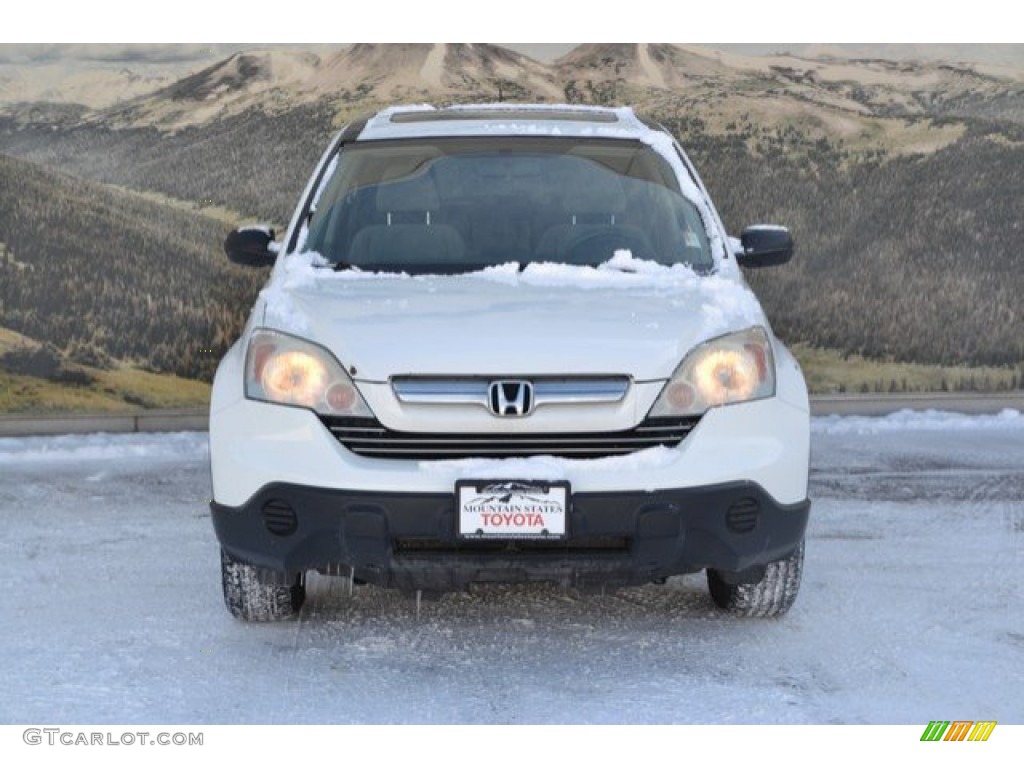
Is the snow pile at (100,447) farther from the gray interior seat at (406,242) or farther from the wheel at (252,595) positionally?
the wheel at (252,595)

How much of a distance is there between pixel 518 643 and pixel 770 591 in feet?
2.66

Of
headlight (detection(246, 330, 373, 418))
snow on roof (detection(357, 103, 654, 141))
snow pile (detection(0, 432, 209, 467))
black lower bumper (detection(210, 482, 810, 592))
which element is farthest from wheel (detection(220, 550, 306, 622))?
snow pile (detection(0, 432, 209, 467))

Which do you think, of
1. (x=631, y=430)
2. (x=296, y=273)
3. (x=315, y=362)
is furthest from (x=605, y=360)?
(x=296, y=273)

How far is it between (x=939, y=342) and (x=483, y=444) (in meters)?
7.29

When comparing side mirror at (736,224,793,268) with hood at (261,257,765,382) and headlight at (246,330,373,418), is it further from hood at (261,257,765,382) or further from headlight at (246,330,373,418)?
headlight at (246,330,373,418)

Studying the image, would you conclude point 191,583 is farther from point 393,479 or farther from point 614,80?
point 614,80

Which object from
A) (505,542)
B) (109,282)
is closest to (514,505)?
(505,542)

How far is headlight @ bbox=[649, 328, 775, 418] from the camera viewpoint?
4.84m

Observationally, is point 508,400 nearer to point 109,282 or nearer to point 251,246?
point 251,246

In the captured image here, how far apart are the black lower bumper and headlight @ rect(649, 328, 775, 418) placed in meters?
0.24

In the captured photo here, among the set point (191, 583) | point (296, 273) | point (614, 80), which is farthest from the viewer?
point (614, 80)

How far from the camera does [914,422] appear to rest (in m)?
11.0

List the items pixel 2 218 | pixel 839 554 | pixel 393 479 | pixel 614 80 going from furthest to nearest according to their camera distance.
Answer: pixel 614 80 → pixel 2 218 → pixel 839 554 → pixel 393 479

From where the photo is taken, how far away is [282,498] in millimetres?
4824
